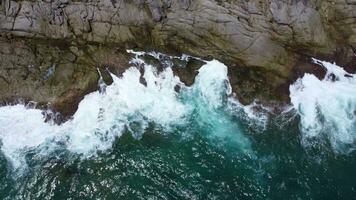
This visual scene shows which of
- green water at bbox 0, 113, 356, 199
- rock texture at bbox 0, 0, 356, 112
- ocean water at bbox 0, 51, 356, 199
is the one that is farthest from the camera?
rock texture at bbox 0, 0, 356, 112

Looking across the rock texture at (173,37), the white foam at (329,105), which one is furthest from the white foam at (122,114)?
the white foam at (329,105)

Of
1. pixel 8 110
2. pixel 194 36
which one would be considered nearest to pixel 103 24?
pixel 194 36

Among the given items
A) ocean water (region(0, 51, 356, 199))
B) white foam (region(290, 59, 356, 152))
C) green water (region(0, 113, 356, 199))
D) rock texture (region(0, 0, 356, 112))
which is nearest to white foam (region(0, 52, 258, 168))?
ocean water (region(0, 51, 356, 199))

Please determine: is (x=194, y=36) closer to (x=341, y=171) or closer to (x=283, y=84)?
(x=283, y=84)

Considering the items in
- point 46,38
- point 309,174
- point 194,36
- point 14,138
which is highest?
point 194,36

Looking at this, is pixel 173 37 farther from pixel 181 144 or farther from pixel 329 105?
pixel 329 105

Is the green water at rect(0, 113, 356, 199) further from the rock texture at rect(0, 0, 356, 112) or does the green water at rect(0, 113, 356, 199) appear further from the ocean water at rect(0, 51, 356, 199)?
the rock texture at rect(0, 0, 356, 112)

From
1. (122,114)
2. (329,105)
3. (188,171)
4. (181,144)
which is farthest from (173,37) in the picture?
(329,105)

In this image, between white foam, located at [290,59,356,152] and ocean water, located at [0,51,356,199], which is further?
white foam, located at [290,59,356,152]
